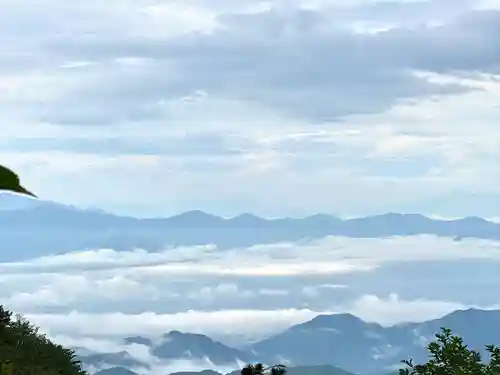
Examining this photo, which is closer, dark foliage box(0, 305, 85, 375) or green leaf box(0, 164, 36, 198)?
green leaf box(0, 164, 36, 198)

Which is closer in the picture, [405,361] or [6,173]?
[6,173]

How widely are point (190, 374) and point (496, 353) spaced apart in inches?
3796

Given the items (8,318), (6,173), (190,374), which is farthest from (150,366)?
(6,173)

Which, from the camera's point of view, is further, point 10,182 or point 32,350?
point 32,350

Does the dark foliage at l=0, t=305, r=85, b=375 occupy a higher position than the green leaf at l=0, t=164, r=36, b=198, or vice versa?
the dark foliage at l=0, t=305, r=85, b=375

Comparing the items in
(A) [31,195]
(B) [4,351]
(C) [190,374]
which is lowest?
(A) [31,195]

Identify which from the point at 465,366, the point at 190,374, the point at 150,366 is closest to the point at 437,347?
the point at 465,366

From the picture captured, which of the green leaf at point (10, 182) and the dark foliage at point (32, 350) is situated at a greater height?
the dark foliage at point (32, 350)

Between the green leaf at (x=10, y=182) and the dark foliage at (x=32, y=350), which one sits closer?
the green leaf at (x=10, y=182)

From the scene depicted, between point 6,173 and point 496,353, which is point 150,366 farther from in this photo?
point 6,173

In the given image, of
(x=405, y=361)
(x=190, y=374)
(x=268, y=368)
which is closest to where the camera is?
(x=268, y=368)

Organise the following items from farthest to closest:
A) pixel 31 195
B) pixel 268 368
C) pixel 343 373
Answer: pixel 343 373
pixel 268 368
pixel 31 195

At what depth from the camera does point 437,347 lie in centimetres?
1255

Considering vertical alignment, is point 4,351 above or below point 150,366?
below
